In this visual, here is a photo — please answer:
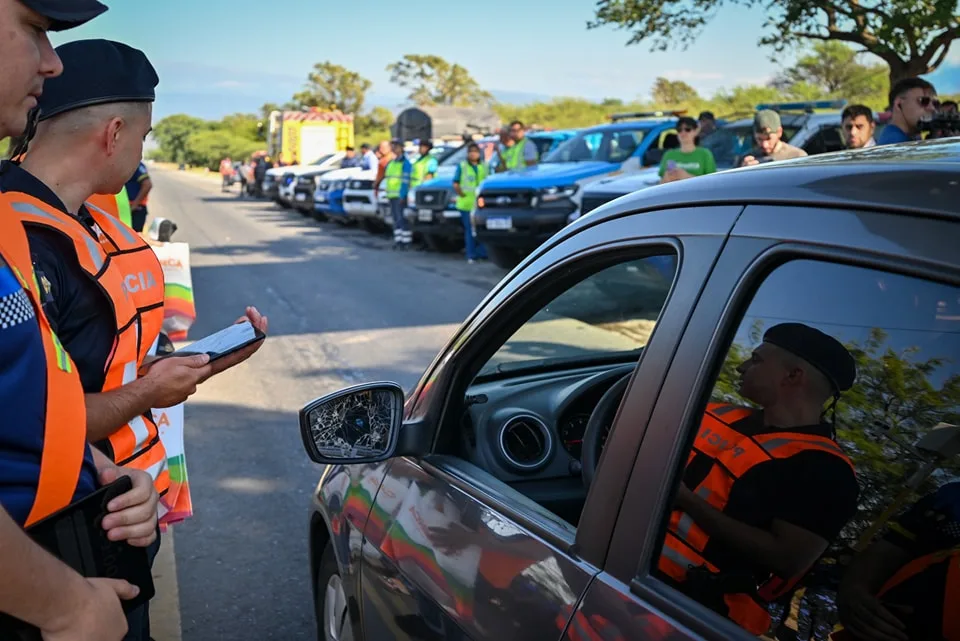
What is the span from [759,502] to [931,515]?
28 cm

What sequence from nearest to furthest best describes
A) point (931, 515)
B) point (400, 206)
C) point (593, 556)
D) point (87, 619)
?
point (931, 515), point (87, 619), point (593, 556), point (400, 206)

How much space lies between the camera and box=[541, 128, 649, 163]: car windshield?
43.0ft

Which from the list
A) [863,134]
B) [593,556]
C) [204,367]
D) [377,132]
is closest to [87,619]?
[593,556]

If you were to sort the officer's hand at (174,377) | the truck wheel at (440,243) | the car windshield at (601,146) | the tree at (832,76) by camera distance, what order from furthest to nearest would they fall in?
the tree at (832,76) → the truck wheel at (440,243) → the car windshield at (601,146) → the officer's hand at (174,377)

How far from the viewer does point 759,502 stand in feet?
4.91

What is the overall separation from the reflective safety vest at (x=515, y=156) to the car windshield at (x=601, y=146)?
1.08 m

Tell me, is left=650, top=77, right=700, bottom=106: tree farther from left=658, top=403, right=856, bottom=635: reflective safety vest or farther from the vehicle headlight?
left=658, top=403, right=856, bottom=635: reflective safety vest

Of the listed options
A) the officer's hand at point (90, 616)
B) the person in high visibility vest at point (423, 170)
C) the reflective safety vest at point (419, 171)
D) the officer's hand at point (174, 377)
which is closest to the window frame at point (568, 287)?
the officer's hand at point (174, 377)

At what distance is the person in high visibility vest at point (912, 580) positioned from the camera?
4.04 feet

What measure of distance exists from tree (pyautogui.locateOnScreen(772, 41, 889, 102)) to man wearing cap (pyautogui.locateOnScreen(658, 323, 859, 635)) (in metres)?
33.2

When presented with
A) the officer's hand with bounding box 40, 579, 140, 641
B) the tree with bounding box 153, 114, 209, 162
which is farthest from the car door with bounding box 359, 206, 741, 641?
the tree with bounding box 153, 114, 209, 162

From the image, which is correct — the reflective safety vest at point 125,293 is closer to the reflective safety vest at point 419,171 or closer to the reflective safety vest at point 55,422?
the reflective safety vest at point 55,422

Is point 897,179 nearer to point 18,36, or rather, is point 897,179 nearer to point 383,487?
point 18,36

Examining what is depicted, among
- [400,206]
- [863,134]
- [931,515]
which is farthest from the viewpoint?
[400,206]
